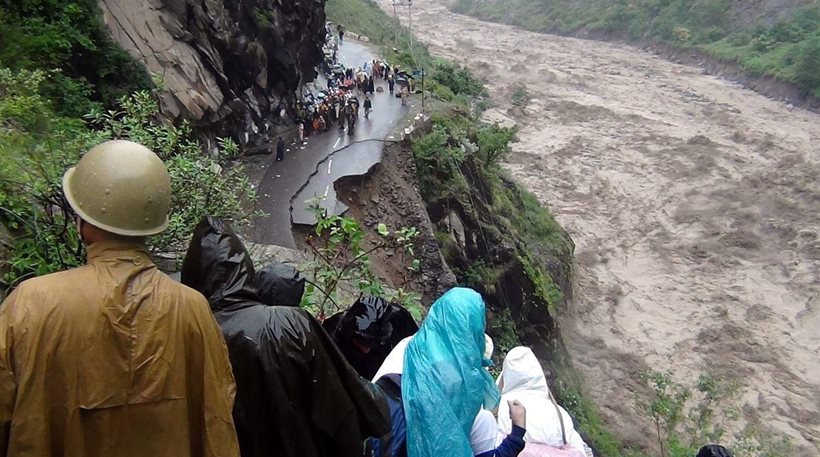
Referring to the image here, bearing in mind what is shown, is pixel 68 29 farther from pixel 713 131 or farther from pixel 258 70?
pixel 713 131

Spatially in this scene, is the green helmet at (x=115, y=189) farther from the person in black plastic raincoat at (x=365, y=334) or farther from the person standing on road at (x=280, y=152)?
the person standing on road at (x=280, y=152)

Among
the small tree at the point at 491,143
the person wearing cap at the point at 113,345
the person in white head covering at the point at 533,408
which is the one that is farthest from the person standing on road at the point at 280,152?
the person wearing cap at the point at 113,345

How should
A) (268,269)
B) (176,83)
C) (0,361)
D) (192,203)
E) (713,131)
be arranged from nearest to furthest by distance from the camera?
(0,361) → (268,269) → (192,203) → (176,83) → (713,131)

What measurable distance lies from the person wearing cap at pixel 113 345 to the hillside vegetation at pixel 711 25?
43588 millimetres

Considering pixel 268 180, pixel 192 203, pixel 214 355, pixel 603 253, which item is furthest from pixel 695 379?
pixel 214 355

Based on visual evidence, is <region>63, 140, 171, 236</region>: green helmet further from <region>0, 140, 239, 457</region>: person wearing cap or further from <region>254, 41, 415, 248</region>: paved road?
<region>254, 41, 415, 248</region>: paved road

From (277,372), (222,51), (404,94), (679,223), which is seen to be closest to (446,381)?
(277,372)

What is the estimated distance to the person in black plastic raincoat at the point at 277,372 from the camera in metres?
2.38

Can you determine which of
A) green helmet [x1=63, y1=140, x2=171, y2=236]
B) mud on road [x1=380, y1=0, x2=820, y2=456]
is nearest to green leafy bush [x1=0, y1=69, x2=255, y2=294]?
green helmet [x1=63, y1=140, x2=171, y2=236]

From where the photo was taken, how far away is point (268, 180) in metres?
16.3

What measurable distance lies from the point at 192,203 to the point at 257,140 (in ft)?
46.3

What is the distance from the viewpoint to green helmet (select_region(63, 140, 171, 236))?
6.40ft

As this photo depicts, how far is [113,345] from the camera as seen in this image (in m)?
1.87

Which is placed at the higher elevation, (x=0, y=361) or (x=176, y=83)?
(x=0, y=361)
